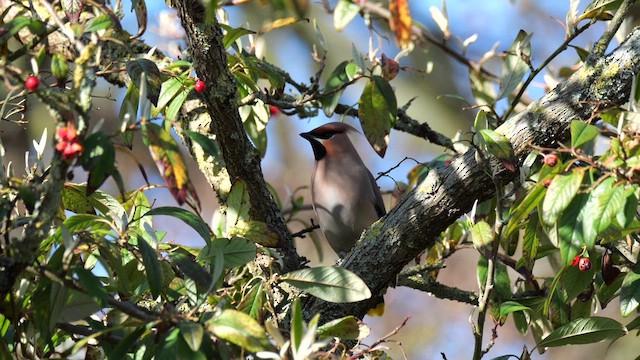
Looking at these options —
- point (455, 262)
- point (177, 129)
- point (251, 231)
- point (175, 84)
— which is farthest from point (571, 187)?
point (455, 262)

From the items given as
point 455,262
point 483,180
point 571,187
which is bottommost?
point 571,187

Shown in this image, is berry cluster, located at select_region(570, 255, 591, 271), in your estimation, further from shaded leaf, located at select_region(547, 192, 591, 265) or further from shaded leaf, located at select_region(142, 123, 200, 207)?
shaded leaf, located at select_region(142, 123, 200, 207)

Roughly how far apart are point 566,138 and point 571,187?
818mm

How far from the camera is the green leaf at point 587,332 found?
2.40 metres

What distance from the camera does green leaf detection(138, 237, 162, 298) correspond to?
6.54 ft

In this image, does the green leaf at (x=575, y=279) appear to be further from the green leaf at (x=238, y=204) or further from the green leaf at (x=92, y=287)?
the green leaf at (x=92, y=287)

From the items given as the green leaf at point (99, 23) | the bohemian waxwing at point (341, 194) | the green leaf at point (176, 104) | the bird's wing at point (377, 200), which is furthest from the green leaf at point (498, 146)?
the bird's wing at point (377, 200)

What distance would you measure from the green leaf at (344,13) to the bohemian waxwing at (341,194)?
136 cm

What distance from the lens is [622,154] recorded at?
187 cm

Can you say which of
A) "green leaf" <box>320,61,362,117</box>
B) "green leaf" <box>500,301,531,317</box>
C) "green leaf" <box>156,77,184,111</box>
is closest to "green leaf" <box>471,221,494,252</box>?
"green leaf" <box>500,301,531,317</box>

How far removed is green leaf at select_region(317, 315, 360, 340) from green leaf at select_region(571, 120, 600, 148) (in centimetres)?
66

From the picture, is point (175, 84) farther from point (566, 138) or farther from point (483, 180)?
point (566, 138)

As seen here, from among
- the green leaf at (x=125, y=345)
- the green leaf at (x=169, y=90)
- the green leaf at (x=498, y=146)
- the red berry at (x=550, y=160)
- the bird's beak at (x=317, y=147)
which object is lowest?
the green leaf at (x=125, y=345)

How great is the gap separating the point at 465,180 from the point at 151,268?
102cm
